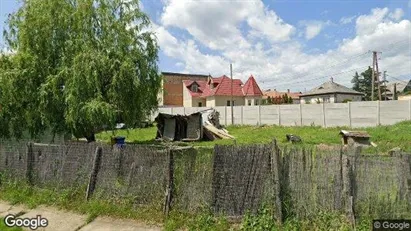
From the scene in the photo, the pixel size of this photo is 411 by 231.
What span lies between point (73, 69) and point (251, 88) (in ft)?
136

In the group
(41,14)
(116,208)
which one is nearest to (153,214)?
(116,208)

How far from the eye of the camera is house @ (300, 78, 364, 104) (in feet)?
191

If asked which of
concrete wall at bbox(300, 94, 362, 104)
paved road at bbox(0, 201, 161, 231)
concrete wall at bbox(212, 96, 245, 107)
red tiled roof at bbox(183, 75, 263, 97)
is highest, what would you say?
red tiled roof at bbox(183, 75, 263, 97)

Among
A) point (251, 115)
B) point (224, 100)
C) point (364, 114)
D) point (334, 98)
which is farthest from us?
point (334, 98)

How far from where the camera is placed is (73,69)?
11.4 m

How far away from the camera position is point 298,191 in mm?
5902

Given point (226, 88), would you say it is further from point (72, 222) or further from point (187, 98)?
point (72, 222)

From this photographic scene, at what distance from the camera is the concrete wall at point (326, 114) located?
931 inches

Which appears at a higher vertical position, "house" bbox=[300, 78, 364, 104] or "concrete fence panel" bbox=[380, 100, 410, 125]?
"house" bbox=[300, 78, 364, 104]

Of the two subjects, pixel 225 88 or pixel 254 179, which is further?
pixel 225 88

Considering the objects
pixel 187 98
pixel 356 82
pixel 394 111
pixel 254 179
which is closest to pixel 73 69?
pixel 254 179

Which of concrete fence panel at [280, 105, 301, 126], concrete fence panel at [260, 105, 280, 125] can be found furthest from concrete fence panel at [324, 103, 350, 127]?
concrete fence panel at [260, 105, 280, 125]

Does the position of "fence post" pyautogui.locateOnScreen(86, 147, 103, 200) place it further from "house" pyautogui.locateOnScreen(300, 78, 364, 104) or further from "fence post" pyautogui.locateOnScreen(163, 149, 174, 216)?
"house" pyautogui.locateOnScreen(300, 78, 364, 104)

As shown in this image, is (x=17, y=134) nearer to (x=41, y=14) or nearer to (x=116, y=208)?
(x=41, y=14)
